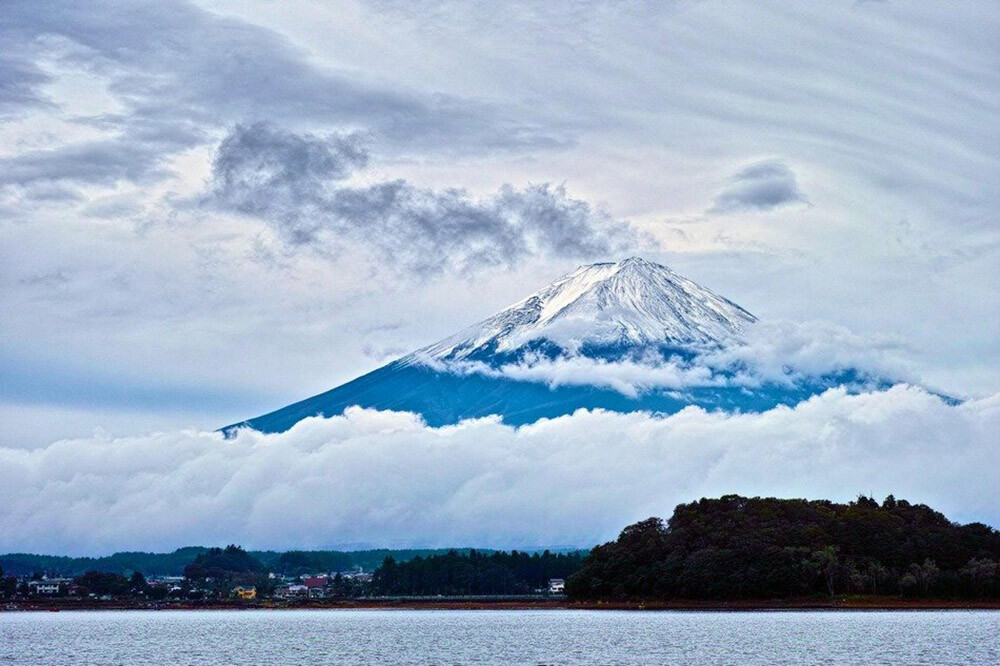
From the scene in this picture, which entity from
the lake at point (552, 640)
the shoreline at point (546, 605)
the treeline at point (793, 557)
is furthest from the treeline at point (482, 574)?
the lake at point (552, 640)

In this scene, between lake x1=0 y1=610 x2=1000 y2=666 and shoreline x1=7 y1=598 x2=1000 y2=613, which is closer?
lake x1=0 y1=610 x2=1000 y2=666

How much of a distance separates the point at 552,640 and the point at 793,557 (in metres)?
41.0

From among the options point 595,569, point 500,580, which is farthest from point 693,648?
point 500,580

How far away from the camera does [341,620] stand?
139 metres

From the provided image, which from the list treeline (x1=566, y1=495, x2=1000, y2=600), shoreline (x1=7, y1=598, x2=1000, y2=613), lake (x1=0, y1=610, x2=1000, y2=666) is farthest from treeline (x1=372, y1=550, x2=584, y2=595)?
lake (x1=0, y1=610, x2=1000, y2=666)

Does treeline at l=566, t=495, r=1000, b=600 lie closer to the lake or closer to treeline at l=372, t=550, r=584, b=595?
the lake

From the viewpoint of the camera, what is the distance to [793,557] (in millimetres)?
123500

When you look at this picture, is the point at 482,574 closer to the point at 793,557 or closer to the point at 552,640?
the point at 793,557

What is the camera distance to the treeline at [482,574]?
183m

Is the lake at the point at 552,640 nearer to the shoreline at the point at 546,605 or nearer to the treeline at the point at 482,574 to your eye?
the shoreline at the point at 546,605

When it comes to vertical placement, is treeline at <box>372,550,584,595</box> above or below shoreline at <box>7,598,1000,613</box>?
above

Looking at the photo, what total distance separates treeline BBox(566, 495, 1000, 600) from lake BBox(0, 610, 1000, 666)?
5.98 meters

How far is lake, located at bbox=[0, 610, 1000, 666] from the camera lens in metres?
71.9

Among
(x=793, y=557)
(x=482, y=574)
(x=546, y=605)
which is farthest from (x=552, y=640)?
(x=482, y=574)
